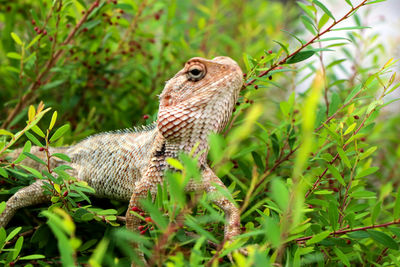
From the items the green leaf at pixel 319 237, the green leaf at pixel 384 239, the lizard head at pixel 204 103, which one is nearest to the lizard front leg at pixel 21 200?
the lizard head at pixel 204 103

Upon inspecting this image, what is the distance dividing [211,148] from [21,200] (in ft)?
4.23

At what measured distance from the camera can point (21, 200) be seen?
5.82ft

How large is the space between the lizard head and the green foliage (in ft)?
0.35

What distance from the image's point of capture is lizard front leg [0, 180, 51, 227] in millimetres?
1760

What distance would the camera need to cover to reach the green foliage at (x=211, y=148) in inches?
37.9

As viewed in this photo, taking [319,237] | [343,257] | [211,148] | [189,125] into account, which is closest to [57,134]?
[189,125]

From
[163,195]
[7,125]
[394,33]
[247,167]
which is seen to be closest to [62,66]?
[7,125]

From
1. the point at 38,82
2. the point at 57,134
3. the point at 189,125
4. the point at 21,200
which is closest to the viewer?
the point at 57,134

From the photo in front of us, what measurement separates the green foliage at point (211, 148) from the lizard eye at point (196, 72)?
0.23 m

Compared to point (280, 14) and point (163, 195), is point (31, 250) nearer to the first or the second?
point (163, 195)

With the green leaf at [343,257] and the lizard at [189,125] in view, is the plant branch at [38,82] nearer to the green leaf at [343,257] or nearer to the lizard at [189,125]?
the lizard at [189,125]

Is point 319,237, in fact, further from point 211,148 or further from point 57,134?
point 57,134

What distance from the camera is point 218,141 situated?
90cm

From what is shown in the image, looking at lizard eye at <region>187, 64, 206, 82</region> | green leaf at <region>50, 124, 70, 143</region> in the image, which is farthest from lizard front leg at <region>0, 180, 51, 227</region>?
lizard eye at <region>187, 64, 206, 82</region>
